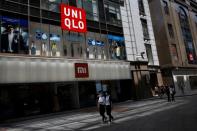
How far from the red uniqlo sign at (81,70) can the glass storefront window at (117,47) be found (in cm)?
489

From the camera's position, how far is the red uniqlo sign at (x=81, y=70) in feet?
70.3

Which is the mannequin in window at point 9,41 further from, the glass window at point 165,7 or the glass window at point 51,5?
the glass window at point 165,7

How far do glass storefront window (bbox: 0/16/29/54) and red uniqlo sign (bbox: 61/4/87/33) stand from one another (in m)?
3.97

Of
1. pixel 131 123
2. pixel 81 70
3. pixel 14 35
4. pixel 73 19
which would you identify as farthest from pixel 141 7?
pixel 131 123

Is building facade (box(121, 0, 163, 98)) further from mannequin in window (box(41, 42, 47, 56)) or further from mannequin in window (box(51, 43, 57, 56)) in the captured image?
mannequin in window (box(41, 42, 47, 56))

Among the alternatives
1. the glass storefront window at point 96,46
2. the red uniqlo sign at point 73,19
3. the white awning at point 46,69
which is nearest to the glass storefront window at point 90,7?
the red uniqlo sign at point 73,19

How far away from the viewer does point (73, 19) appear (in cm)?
2252

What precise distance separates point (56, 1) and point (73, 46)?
15.3 ft

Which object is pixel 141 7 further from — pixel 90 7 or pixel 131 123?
pixel 131 123

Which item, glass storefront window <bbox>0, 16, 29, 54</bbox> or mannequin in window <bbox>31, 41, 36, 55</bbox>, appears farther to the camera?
mannequin in window <bbox>31, 41, 36, 55</bbox>

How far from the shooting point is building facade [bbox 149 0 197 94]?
121ft

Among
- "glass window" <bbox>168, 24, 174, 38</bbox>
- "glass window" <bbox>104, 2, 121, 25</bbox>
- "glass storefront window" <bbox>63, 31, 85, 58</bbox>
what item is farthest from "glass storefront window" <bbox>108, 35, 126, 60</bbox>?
"glass window" <bbox>168, 24, 174, 38</bbox>

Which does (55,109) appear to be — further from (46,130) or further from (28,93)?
(46,130)

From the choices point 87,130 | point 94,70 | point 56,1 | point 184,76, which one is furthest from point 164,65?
point 87,130
